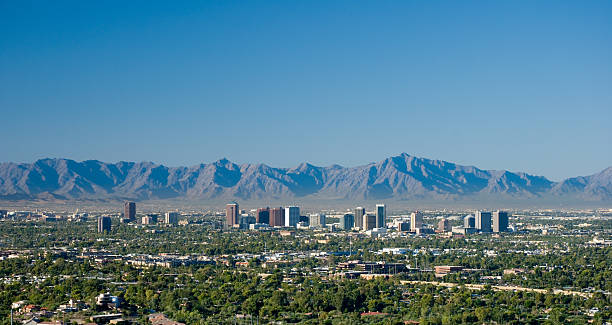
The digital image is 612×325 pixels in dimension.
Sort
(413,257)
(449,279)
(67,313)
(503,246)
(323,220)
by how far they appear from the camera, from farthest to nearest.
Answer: (323,220) → (503,246) → (413,257) → (449,279) → (67,313)

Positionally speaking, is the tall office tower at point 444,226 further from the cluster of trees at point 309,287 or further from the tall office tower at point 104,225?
the tall office tower at point 104,225

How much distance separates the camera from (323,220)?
19150 cm

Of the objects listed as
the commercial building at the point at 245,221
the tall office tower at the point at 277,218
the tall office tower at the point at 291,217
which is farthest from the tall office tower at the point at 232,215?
the tall office tower at the point at 291,217

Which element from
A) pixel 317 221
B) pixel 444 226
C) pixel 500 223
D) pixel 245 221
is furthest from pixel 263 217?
pixel 500 223

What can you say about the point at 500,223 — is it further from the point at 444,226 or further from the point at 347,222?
the point at 347,222

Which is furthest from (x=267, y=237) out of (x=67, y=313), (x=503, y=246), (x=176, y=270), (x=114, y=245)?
(x=67, y=313)

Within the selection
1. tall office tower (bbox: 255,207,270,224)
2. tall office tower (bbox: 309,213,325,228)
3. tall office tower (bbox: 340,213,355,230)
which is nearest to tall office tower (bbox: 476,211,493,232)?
tall office tower (bbox: 340,213,355,230)

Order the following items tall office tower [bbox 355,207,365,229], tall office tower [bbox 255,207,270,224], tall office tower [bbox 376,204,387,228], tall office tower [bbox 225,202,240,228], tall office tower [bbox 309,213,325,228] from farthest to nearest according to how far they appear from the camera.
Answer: tall office tower [bbox 255,207,270,224]
tall office tower [bbox 225,202,240,228]
tall office tower [bbox 309,213,325,228]
tall office tower [bbox 355,207,365,229]
tall office tower [bbox 376,204,387,228]

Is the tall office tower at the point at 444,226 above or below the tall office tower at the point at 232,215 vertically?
below

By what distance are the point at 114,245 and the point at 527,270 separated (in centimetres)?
5952

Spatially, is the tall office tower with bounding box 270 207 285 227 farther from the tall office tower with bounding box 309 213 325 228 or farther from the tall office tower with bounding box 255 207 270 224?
the tall office tower with bounding box 309 213 325 228

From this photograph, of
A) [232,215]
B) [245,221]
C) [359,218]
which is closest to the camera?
[359,218]

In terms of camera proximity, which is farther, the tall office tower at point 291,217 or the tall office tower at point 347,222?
the tall office tower at point 291,217

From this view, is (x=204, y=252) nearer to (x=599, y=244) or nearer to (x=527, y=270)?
(x=527, y=270)
